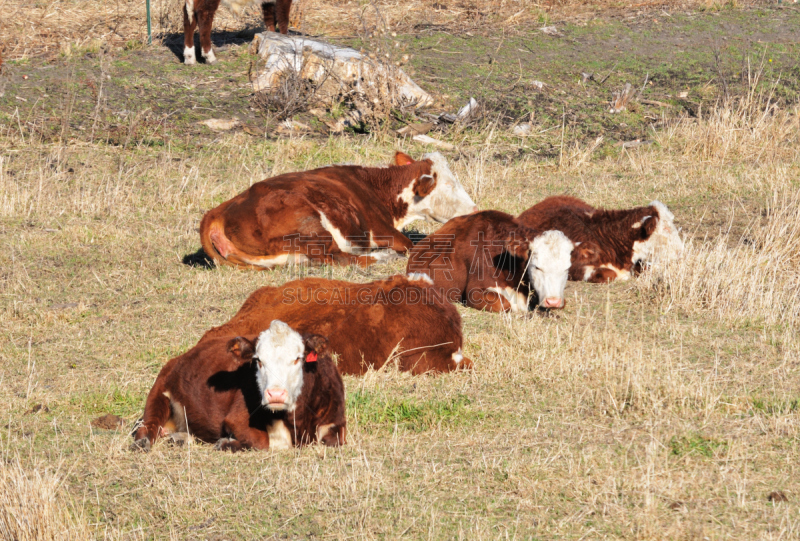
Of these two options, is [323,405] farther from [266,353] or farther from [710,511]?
[710,511]

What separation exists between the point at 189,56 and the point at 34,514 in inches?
580

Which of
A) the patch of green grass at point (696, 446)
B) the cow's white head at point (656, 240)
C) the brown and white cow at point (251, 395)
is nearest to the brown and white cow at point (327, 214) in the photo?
the cow's white head at point (656, 240)

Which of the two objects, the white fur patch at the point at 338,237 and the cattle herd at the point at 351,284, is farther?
the white fur patch at the point at 338,237

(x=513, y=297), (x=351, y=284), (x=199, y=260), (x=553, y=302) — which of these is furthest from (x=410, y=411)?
(x=199, y=260)

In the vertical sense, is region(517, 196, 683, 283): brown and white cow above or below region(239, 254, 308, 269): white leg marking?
above

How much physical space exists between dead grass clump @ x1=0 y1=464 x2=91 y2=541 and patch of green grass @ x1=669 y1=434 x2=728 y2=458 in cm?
328

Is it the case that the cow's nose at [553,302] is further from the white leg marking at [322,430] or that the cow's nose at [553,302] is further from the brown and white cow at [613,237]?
the white leg marking at [322,430]

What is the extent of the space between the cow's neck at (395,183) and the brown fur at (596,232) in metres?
1.72

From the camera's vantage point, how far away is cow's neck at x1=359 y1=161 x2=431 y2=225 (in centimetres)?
1155

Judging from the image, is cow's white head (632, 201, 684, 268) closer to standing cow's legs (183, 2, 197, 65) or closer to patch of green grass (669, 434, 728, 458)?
patch of green grass (669, 434, 728, 458)

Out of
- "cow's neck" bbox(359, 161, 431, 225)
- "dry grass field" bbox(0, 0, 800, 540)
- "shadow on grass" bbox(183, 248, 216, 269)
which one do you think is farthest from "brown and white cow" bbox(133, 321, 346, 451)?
"cow's neck" bbox(359, 161, 431, 225)

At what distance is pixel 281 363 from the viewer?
5.45m

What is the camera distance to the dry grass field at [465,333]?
189 inches

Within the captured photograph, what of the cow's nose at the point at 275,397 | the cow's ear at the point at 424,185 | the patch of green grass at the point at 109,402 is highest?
the cow's ear at the point at 424,185
